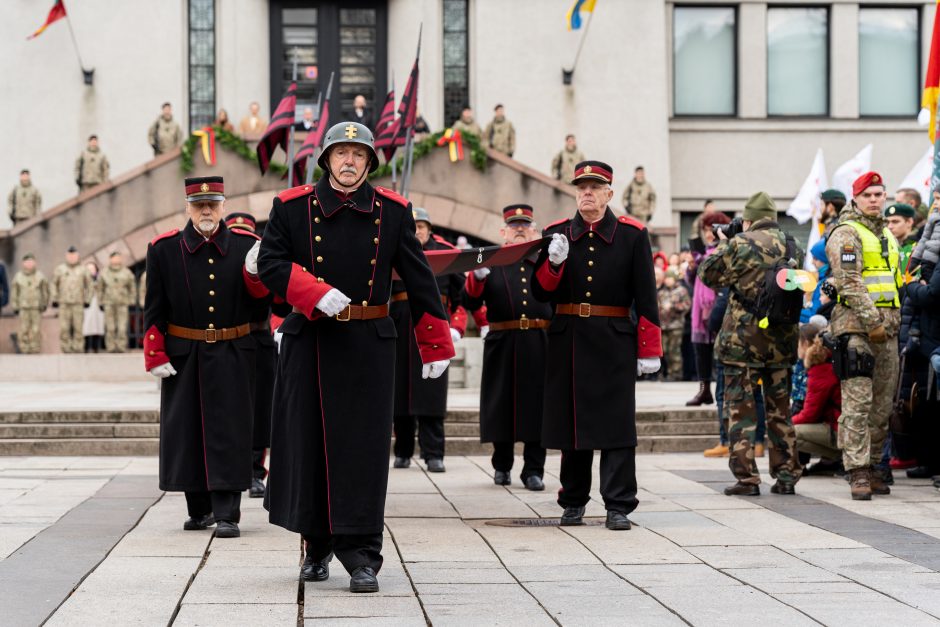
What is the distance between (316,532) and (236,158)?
19.7 metres

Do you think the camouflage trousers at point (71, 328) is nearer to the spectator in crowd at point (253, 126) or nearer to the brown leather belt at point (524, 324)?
the spectator in crowd at point (253, 126)

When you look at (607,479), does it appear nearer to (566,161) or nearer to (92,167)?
(566,161)

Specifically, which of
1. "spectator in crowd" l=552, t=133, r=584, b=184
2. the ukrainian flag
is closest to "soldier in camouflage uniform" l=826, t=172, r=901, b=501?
"spectator in crowd" l=552, t=133, r=584, b=184

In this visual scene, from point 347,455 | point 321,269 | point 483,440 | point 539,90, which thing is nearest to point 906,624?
point 347,455

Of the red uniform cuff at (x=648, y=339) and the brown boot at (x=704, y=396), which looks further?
the brown boot at (x=704, y=396)

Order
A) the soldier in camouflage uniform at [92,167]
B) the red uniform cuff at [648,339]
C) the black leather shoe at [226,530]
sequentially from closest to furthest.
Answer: the black leather shoe at [226,530]
the red uniform cuff at [648,339]
the soldier in camouflage uniform at [92,167]

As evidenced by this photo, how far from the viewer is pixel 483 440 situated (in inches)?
446

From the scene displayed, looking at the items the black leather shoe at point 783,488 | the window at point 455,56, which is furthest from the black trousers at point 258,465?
the window at point 455,56

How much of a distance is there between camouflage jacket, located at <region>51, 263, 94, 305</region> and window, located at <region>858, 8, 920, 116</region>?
17.7 meters

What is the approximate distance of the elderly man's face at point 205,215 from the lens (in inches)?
355

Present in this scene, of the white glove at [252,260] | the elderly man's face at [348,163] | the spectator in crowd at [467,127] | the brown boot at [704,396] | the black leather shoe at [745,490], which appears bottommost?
the black leather shoe at [745,490]

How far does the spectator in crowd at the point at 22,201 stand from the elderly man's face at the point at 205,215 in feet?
65.3

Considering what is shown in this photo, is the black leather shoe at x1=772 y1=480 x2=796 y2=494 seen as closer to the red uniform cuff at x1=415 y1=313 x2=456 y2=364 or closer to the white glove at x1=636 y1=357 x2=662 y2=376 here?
the white glove at x1=636 y1=357 x2=662 y2=376

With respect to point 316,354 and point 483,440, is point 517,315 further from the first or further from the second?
point 316,354
